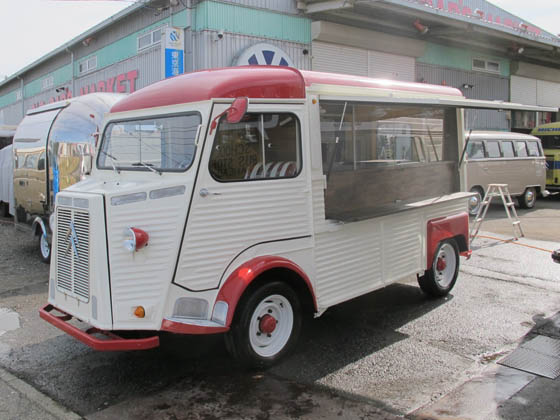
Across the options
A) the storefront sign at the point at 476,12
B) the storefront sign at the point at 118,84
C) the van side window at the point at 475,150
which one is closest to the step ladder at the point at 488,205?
the van side window at the point at 475,150

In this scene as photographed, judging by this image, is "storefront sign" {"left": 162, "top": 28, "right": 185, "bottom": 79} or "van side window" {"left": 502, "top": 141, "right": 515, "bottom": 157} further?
"van side window" {"left": 502, "top": 141, "right": 515, "bottom": 157}

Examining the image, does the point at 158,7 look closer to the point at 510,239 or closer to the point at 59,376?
the point at 510,239

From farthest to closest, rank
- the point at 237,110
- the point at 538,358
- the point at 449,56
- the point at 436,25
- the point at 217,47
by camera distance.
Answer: the point at 449,56 < the point at 436,25 < the point at 217,47 < the point at 538,358 < the point at 237,110

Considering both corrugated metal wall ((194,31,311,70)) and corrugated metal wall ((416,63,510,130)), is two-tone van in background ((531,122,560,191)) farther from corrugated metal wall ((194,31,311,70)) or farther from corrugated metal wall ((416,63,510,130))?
corrugated metal wall ((194,31,311,70))

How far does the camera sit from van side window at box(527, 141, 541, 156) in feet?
52.1

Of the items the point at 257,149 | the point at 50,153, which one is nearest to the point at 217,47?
the point at 50,153

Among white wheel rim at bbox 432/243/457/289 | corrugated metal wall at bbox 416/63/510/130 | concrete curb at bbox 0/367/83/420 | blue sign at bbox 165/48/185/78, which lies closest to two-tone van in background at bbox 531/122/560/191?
corrugated metal wall at bbox 416/63/510/130

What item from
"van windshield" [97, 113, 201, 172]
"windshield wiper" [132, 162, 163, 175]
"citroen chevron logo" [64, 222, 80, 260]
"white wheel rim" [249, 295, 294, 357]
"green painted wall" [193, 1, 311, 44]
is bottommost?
"white wheel rim" [249, 295, 294, 357]

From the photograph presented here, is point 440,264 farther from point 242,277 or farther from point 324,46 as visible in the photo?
point 324,46

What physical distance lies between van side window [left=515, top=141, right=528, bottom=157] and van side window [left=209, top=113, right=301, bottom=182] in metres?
12.9

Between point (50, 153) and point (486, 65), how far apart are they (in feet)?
54.7

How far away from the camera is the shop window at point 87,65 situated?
16781 millimetres

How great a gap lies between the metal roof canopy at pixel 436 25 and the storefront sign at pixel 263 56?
56.7 inches

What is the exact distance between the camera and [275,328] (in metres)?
4.56
